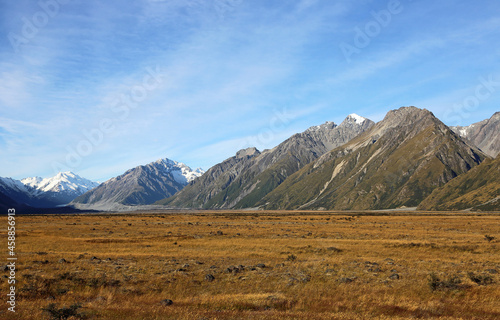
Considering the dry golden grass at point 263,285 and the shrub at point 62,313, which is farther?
the dry golden grass at point 263,285

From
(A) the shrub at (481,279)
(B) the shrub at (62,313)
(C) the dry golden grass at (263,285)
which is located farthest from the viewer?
(A) the shrub at (481,279)

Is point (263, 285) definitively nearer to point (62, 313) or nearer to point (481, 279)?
point (62, 313)

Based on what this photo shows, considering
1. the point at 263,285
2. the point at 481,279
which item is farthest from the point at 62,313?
the point at 481,279

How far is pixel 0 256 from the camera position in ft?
125

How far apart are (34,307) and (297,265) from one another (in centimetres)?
2330

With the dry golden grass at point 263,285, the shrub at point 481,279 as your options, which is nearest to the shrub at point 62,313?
the dry golden grass at point 263,285

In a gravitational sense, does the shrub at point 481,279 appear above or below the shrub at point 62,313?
below

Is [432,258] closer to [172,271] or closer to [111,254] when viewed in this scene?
[172,271]

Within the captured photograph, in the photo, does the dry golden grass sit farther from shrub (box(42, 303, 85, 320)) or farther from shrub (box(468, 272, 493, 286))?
shrub (box(42, 303, 85, 320))

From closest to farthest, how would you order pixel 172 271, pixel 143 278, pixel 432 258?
pixel 143 278 → pixel 172 271 → pixel 432 258

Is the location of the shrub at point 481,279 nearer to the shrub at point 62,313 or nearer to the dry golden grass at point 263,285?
the dry golden grass at point 263,285

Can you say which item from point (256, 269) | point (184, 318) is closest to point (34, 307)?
point (184, 318)

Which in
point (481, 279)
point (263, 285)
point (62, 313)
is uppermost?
point (62, 313)

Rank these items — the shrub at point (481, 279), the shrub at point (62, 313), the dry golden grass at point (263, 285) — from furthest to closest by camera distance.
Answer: the shrub at point (481, 279) → the dry golden grass at point (263, 285) → the shrub at point (62, 313)
